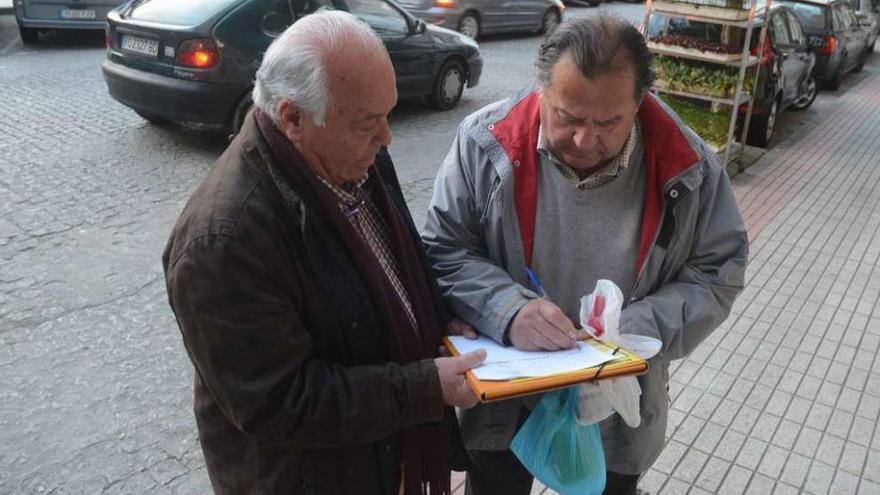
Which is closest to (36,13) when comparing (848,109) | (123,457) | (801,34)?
(123,457)

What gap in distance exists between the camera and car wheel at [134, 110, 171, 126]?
263 inches

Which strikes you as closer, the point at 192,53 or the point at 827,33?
the point at 192,53

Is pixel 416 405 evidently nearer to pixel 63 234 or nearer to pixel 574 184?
pixel 574 184

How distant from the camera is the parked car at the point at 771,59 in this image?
7.07 metres

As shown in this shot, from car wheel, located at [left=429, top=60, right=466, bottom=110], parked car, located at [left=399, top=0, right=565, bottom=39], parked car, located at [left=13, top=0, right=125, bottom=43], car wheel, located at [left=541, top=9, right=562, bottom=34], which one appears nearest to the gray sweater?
car wheel, located at [left=429, top=60, right=466, bottom=110]

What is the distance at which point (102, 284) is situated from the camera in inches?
166

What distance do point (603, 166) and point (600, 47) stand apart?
32 cm

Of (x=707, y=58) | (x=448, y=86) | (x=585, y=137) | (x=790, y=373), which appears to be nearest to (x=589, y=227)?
(x=585, y=137)

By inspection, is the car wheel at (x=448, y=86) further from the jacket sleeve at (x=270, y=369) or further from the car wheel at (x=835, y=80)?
the jacket sleeve at (x=270, y=369)

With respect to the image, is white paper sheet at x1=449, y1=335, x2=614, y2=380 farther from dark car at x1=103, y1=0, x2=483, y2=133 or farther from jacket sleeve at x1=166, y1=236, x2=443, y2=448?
dark car at x1=103, y1=0, x2=483, y2=133

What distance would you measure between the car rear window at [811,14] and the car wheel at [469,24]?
521 cm

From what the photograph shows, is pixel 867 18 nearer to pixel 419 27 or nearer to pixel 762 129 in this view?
pixel 762 129

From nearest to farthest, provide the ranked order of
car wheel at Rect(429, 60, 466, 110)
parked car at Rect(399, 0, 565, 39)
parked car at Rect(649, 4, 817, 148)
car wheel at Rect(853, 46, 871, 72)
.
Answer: parked car at Rect(649, 4, 817, 148) → car wheel at Rect(429, 60, 466, 110) → parked car at Rect(399, 0, 565, 39) → car wheel at Rect(853, 46, 871, 72)

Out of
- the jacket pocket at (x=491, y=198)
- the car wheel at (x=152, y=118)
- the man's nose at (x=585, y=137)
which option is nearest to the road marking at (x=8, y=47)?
the car wheel at (x=152, y=118)
